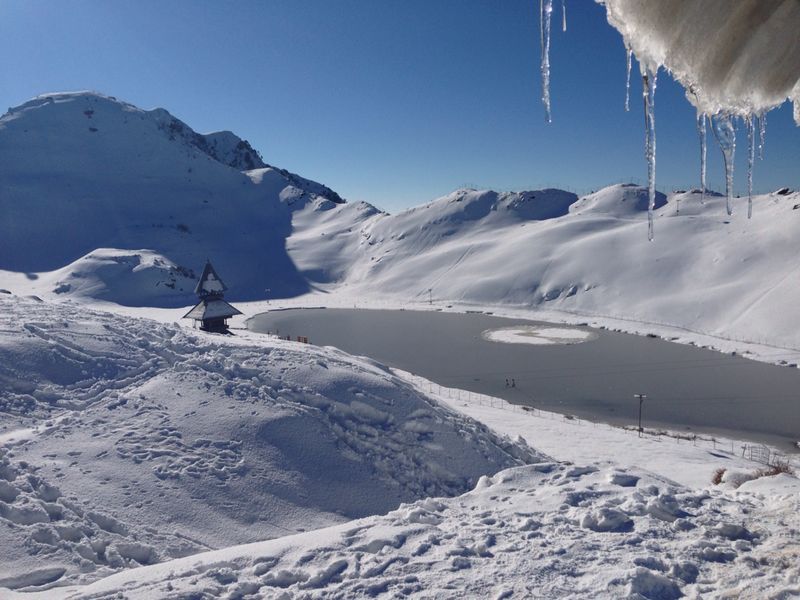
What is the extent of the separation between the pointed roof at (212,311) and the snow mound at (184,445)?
19.6 m

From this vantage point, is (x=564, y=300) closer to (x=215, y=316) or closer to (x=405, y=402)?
(x=215, y=316)

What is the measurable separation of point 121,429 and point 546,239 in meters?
69.8

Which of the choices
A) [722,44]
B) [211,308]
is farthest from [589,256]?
[722,44]

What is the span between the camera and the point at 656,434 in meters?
22.1

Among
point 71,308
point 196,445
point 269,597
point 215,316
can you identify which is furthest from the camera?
point 215,316

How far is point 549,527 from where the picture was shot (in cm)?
699

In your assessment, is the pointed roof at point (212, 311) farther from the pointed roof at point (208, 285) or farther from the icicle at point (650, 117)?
the icicle at point (650, 117)

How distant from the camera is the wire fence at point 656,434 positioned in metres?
19.4

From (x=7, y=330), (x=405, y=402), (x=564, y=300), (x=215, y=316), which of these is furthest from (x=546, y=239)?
(x=7, y=330)

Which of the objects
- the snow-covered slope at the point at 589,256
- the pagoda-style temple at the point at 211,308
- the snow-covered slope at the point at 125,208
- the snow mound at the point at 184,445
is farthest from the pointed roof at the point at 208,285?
the snow-covered slope at the point at 589,256

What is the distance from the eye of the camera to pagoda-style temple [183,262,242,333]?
36.8m

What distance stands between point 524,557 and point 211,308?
34708mm

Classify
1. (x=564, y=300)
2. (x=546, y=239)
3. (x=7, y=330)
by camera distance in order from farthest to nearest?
(x=546, y=239) → (x=564, y=300) → (x=7, y=330)

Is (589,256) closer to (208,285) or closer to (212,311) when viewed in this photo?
(208,285)
